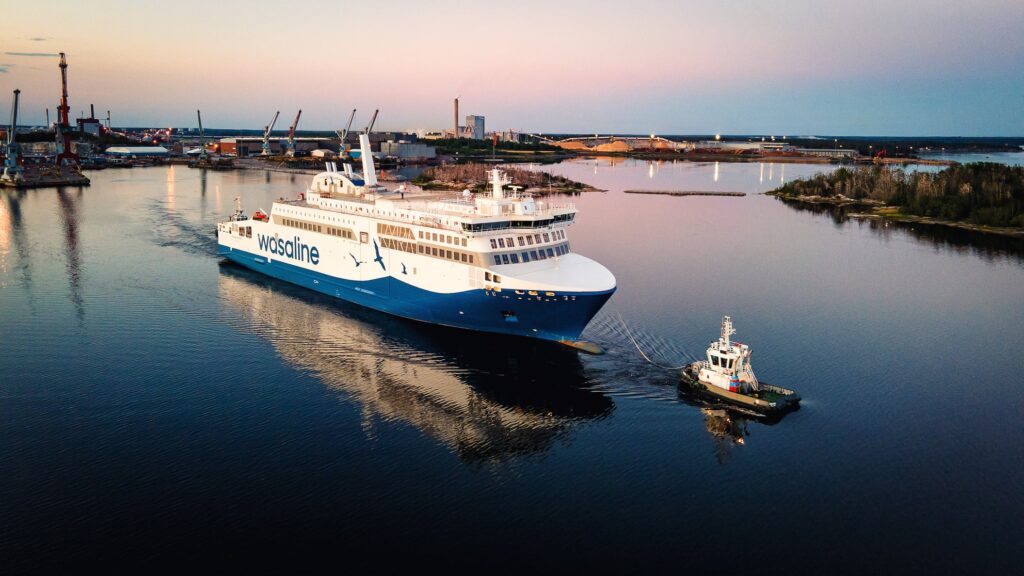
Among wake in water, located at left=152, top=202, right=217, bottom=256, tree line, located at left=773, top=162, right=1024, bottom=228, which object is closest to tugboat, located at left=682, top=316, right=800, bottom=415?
wake in water, located at left=152, top=202, right=217, bottom=256

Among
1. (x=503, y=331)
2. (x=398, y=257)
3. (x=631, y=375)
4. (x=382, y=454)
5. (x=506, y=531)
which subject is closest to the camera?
(x=506, y=531)

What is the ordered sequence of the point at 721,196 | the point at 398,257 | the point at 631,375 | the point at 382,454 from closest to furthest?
1. the point at 382,454
2. the point at 631,375
3. the point at 398,257
4. the point at 721,196

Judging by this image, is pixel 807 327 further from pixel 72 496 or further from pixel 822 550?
pixel 72 496

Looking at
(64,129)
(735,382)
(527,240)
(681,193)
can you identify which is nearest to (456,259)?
(527,240)

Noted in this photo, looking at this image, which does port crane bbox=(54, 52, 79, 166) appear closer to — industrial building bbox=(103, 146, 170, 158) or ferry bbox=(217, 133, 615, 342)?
industrial building bbox=(103, 146, 170, 158)

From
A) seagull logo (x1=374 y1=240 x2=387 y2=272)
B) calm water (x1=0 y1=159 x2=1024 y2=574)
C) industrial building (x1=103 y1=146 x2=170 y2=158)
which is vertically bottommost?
calm water (x1=0 y1=159 x2=1024 y2=574)

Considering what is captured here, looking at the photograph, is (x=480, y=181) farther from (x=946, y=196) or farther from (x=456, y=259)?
(x=456, y=259)

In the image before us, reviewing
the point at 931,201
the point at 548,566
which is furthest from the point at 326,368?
the point at 931,201
